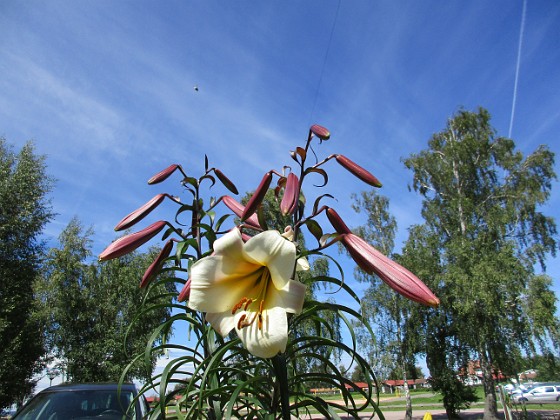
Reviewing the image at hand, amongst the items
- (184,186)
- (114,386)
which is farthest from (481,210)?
(184,186)

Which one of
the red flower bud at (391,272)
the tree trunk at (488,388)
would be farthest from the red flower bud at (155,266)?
the tree trunk at (488,388)

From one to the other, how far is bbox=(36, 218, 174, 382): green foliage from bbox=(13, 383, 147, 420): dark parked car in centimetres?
954

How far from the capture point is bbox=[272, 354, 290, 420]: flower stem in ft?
3.07

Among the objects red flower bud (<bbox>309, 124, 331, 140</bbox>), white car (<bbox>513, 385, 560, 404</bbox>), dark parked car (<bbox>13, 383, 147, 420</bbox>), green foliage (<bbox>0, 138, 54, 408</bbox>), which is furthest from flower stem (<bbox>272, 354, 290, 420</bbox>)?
white car (<bbox>513, 385, 560, 404</bbox>)

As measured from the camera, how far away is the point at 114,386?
12.8 feet

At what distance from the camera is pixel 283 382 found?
949mm

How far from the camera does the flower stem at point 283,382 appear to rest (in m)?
0.94

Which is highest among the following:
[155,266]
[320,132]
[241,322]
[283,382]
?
[320,132]

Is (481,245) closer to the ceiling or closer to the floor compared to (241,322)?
closer to the ceiling

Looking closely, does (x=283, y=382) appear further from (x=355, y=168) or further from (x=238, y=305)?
(x=355, y=168)

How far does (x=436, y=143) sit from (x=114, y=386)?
652 inches

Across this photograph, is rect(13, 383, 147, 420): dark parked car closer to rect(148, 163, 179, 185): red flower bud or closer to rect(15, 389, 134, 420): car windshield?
rect(15, 389, 134, 420): car windshield

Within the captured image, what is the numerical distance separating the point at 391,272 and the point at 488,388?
648 inches

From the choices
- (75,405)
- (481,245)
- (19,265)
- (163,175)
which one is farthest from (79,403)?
(481,245)
